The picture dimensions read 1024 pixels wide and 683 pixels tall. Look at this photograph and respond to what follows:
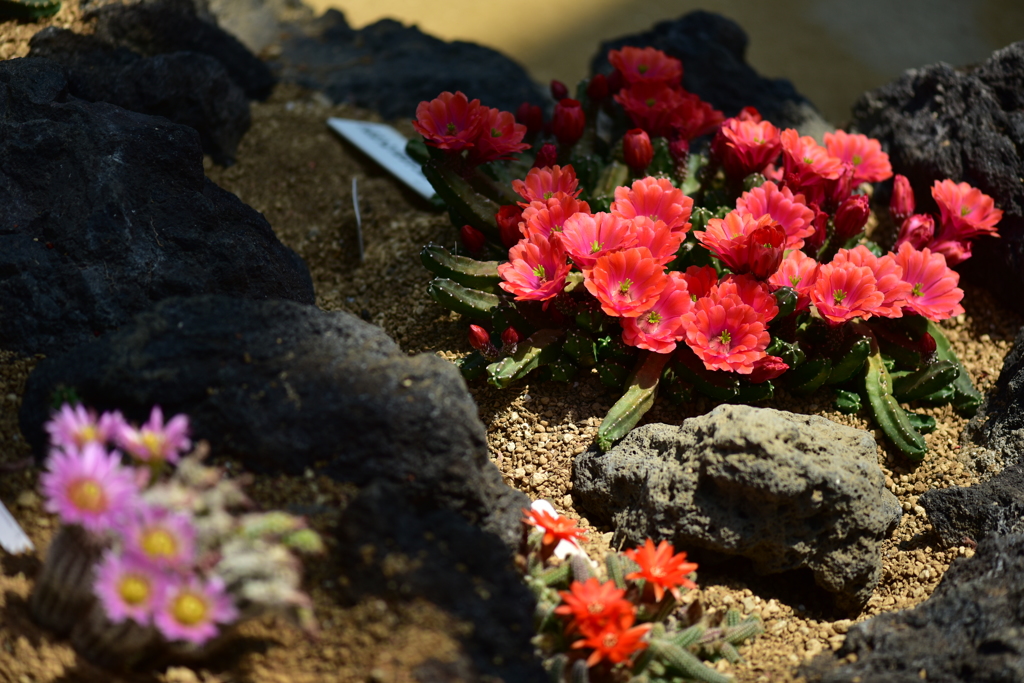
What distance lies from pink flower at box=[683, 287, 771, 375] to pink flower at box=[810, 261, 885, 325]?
27 centimetres

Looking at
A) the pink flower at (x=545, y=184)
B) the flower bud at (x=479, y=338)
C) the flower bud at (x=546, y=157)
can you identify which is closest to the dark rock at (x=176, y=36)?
the flower bud at (x=546, y=157)

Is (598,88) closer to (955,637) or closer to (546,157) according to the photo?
(546,157)

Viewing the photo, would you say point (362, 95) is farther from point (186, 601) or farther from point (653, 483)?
point (186, 601)

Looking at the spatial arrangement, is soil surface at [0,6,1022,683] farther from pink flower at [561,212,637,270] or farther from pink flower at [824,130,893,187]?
pink flower at [824,130,893,187]

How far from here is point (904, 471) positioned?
3.07 metres

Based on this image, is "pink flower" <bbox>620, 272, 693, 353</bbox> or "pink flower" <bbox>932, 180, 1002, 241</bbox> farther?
"pink flower" <bbox>932, 180, 1002, 241</bbox>

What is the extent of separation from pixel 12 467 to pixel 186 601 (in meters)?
0.77

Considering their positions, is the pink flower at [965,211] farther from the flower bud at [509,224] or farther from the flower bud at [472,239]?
the flower bud at [472,239]

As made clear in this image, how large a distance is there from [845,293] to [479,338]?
1.28 meters

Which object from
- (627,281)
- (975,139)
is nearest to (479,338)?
(627,281)

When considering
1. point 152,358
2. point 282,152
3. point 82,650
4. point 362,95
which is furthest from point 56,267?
point 362,95

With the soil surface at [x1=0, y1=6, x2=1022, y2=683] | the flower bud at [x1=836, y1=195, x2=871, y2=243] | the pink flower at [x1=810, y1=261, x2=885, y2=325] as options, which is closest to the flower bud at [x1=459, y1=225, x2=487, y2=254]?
the soil surface at [x1=0, y1=6, x2=1022, y2=683]

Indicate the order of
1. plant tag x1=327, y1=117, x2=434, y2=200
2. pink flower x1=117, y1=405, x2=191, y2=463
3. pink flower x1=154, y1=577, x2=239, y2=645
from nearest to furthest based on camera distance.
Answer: pink flower x1=154, y1=577, x2=239, y2=645 → pink flower x1=117, y1=405, x2=191, y2=463 → plant tag x1=327, y1=117, x2=434, y2=200

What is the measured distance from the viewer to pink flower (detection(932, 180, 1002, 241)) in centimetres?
349
